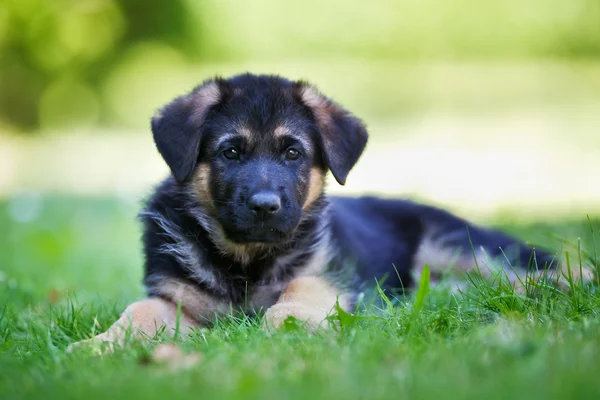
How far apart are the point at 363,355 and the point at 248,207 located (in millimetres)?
1309

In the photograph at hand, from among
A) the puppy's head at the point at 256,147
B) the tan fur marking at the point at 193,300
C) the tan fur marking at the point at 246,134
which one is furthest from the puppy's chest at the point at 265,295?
the tan fur marking at the point at 246,134

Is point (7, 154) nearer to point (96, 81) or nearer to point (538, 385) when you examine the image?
point (96, 81)

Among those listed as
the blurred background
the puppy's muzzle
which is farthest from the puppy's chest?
the blurred background

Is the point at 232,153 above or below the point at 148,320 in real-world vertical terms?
above

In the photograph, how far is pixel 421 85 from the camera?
16.6m

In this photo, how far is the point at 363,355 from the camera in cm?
248

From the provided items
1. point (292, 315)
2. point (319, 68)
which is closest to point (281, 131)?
point (292, 315)

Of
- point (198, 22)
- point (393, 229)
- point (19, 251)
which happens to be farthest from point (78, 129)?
point (393, 229)

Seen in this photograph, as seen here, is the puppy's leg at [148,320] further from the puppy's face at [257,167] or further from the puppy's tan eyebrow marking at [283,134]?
the puppy's tan eyebrow marking at [283,134]

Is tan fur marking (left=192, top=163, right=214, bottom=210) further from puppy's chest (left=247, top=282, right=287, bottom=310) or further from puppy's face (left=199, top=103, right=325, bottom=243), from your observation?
puppy's chest (left=247, top=282, right=287, bottom=310)

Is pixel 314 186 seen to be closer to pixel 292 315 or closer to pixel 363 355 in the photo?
pixel 292 315

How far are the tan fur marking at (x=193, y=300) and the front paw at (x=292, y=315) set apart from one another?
0.43 m

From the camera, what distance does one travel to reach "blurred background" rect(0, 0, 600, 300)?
13695mm

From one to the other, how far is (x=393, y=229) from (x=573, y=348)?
2806 millimetres
